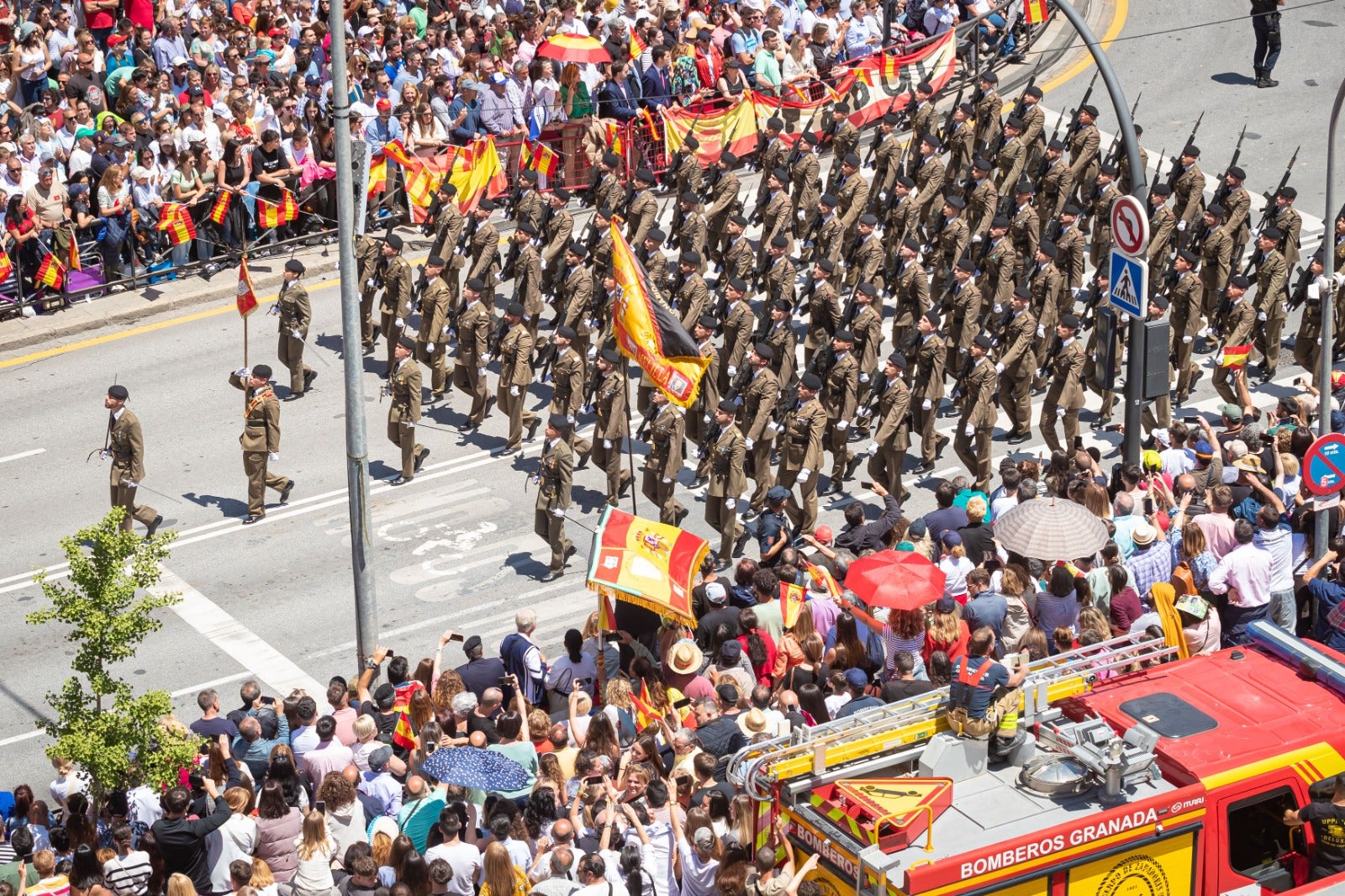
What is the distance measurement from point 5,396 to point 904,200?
35.4ft

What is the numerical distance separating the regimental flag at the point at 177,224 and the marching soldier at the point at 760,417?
26.8 ft

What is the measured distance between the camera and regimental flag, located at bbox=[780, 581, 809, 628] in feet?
52.6

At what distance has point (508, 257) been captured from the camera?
24.1 meters

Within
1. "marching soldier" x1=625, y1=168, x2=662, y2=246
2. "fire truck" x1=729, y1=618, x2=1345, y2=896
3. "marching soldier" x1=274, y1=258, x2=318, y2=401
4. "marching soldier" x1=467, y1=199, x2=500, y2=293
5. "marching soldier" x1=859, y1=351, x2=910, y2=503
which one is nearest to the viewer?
"fire truck" x1=729, y1=618, x2=1345, y2=896

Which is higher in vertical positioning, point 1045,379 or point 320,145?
point 320,145

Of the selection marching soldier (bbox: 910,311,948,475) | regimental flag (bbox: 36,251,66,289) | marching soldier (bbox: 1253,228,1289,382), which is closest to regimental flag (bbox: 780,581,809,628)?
marching soldier (bbox: 910,311,948,475)

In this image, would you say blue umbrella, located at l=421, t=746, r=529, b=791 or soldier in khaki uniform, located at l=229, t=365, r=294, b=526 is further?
soldier in khaki uniform, located at l=229, t=365, r=294, b=526

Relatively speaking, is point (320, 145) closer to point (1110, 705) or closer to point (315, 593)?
point (315, 593)

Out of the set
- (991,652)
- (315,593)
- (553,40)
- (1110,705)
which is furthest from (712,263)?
(1110,705)

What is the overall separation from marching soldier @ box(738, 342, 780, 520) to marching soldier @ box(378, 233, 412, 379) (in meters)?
4.54

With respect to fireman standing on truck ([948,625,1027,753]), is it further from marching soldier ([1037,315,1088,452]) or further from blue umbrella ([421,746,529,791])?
marching soldier ([1037,315,1088,452])

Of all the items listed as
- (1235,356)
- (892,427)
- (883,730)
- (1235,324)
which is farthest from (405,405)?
(883,730)

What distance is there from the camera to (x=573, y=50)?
1005 inches

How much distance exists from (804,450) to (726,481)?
864 mm
